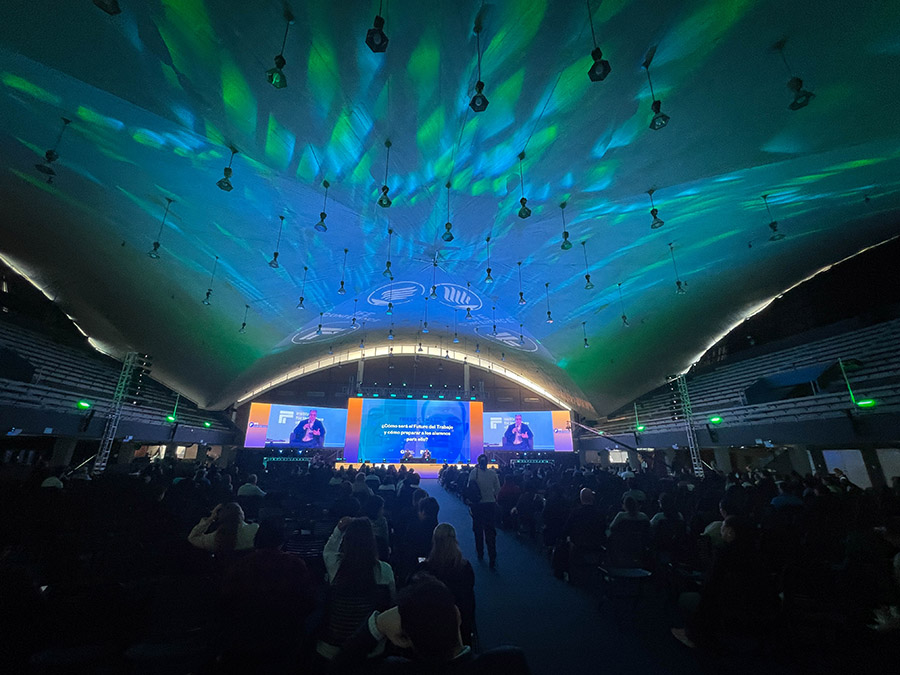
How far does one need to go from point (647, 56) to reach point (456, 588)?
21.3 ft

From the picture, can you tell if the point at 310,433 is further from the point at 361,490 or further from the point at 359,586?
the point at 359,586

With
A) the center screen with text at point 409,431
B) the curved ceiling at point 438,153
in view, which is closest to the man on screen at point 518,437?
the center screen with text at point 409,431

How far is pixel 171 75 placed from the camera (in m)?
4.88

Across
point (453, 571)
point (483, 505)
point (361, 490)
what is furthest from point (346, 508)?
point (453, 571)

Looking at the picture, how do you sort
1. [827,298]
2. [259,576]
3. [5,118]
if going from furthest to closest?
[827,298], [5,118], [259,576]

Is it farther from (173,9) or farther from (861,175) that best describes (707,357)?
(173,9)

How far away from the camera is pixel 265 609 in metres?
1.97

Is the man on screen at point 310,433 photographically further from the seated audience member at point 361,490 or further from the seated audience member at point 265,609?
the seated audience member at point 265,609

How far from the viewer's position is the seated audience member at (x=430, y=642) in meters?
1.21

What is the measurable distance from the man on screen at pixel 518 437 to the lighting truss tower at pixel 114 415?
63.5 ft

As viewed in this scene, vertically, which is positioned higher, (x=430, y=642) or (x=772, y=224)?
(x=772, y=224)

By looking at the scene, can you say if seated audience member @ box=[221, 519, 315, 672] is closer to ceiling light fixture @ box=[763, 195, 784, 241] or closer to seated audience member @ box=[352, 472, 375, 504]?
seated audience member @ box=[352, 472, 375, 504]

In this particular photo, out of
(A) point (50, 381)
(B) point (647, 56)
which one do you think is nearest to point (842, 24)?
(B) point (647, 56)

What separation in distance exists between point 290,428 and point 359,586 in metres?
22.6
